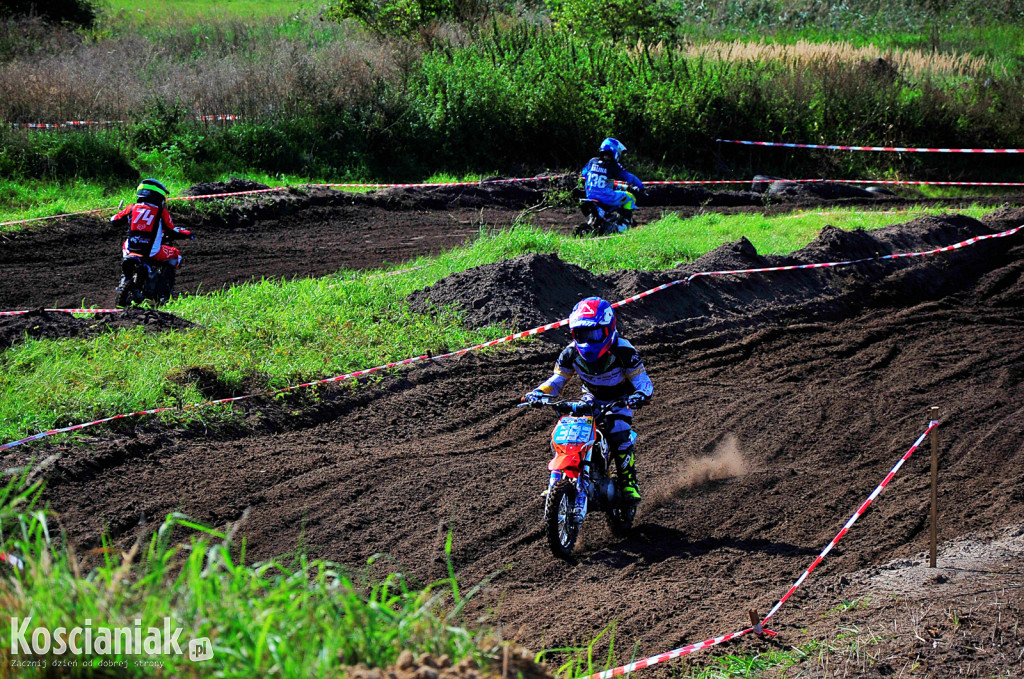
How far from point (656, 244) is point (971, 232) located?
6187 millimetres

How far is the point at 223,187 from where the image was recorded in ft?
64.9

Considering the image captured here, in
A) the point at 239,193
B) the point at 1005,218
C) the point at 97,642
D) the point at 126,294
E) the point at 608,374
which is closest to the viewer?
the point at 97,642

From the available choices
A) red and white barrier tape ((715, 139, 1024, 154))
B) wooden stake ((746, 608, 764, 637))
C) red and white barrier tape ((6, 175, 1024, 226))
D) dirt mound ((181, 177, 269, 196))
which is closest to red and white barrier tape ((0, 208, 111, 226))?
red and white barrier tape ((6, 175, 1024, 226))

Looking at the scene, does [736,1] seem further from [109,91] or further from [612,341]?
[612,341]

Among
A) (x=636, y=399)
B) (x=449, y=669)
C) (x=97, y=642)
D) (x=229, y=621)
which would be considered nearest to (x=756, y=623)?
(x=636, y=399)

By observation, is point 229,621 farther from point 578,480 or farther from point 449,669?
point 578,480

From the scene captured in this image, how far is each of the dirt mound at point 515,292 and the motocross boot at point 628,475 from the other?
4.59m

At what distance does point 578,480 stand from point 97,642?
4851 millimetres

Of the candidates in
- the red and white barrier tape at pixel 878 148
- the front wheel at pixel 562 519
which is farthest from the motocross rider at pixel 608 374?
the red and white barrier tape at pixel 878 148

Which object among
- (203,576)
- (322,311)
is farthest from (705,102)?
(203,576)

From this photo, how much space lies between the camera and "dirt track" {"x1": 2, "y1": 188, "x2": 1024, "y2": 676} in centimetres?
727

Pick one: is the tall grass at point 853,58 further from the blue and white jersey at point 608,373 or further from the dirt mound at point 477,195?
the blue and white jersey at point 608,373

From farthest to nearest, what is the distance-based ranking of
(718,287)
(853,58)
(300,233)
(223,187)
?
(853,58) → (223,187) → (300,233) → (718,287)

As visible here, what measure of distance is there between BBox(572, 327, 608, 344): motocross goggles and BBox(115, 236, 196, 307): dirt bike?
7.96 meters
